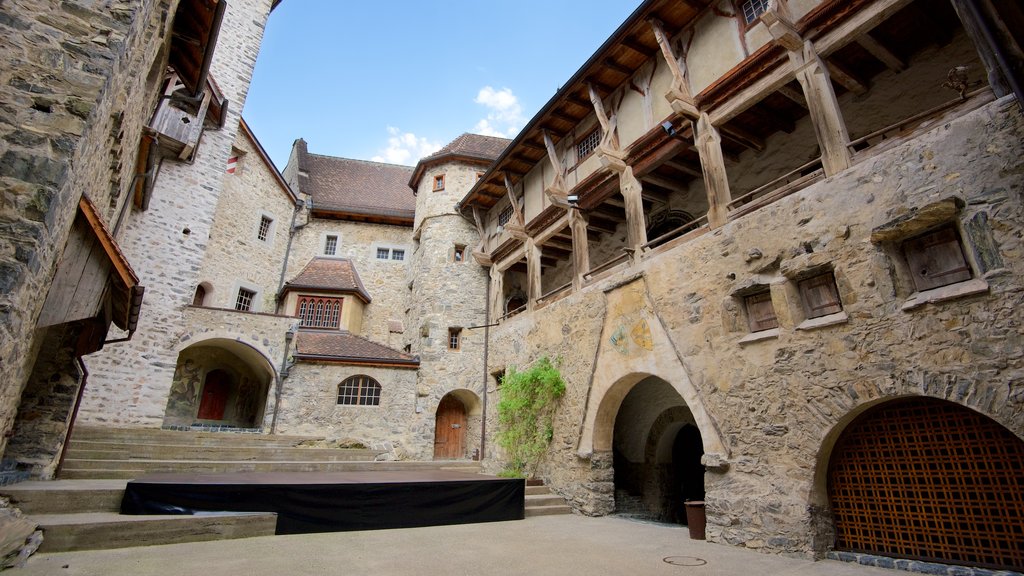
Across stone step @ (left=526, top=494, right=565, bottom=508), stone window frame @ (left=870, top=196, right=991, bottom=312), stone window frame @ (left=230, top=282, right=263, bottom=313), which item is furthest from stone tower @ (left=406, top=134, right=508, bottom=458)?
stone window frame @ (left=870, top=196, right=991, bottom=312)

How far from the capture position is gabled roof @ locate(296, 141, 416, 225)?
730 inches

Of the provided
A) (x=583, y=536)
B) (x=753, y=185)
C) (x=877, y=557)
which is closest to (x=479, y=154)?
(x=753, y=185)

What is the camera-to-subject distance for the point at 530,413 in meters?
9.51

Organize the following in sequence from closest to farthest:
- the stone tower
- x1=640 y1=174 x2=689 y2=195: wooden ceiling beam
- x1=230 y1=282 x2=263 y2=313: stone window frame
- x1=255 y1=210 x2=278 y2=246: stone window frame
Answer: x1=640 y1=174 x2=689 y2=195: wooden ceiling beam
the stone tower
x1=230 y1=282 x2=263 y2=313: stone window frame
x1=255 y1=210 x2=278 y2=246: stone window frame

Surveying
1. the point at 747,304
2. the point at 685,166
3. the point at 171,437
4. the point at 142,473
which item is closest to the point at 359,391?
the point at 171,437

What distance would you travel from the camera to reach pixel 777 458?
522cm

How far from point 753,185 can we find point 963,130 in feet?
13.1

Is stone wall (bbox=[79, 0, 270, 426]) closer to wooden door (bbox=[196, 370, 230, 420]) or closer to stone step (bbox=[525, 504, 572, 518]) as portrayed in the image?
wooden door (bbox=[196, 370, 230, 420])

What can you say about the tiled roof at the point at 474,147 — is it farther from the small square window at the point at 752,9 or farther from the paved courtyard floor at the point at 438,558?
the paved courtyard floor at the point at 438,558

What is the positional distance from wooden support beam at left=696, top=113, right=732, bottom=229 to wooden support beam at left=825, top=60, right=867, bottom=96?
1.63m

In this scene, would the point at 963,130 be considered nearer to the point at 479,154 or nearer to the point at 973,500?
the point at 973,500

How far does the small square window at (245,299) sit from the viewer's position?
15.5 metres

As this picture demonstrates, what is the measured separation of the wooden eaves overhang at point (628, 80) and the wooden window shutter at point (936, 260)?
9.25ft

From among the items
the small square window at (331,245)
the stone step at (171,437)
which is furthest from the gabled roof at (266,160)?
the stone step at (171,437)
